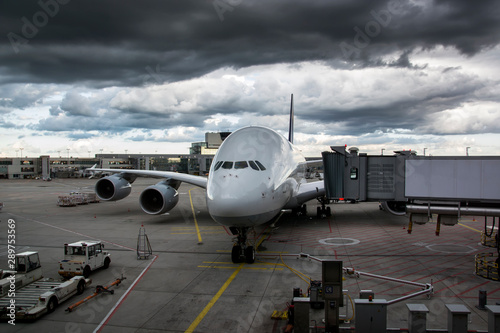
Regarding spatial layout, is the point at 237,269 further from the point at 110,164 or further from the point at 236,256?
the point at 110,164

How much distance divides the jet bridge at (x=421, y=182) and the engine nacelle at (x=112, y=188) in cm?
2016

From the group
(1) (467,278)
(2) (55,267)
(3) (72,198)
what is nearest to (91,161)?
(3) (72,198)

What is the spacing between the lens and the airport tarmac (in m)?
9.43

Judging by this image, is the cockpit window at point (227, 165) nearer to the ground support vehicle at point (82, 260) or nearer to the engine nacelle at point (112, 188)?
the ground support vehicle at point (82, 260)

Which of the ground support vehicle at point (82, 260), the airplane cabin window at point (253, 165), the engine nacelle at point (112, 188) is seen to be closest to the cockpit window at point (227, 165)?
the airplane cabin window at point (253, 165)

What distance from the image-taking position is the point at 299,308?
8297 millimetres

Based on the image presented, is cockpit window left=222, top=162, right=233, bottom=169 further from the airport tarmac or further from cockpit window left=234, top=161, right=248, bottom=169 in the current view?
the airport tarmac

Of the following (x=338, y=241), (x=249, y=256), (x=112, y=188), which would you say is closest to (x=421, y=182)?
(x=249, y=256)

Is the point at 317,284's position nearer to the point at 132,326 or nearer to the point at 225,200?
the point at 225,200

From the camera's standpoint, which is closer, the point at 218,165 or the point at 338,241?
the point at 218,165

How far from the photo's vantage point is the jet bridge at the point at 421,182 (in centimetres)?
1055

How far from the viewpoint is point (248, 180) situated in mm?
13328

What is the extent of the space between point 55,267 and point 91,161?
13371 centimetres

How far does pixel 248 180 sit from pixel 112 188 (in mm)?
18651
